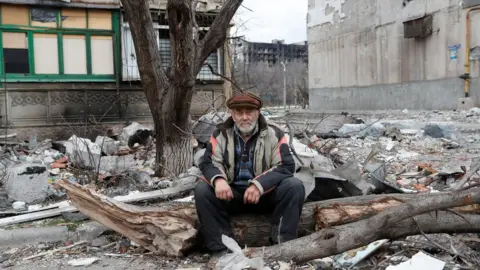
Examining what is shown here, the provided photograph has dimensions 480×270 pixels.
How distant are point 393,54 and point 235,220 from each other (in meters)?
18.3

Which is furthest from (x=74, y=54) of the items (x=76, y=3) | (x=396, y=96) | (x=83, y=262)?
(x=396, y=96)

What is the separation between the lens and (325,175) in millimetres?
4465

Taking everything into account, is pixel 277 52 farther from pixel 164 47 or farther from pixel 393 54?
pixel 164 47

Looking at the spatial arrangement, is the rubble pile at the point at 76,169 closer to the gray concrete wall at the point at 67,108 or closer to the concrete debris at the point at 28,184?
the concrete debris at the point at 28,184

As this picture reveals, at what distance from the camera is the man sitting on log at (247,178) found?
3.49m

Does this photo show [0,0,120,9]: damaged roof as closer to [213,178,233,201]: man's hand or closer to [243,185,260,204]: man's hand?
[213,178,233,201]: man's hand

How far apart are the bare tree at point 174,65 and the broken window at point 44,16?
617 cm

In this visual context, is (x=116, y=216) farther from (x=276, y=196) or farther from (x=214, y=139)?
(x=276, y=196)

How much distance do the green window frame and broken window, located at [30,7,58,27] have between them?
72 mm

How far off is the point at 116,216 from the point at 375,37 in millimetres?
19590

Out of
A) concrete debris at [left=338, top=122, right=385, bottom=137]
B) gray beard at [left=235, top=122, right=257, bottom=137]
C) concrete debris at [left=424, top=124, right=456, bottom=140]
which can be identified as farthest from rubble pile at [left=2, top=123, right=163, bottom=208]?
concrete debris at [left=424, top=124, right=456, bottom=140]

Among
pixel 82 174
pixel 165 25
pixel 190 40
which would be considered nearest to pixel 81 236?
pixel 82 174

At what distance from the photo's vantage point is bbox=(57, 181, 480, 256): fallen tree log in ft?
11.9

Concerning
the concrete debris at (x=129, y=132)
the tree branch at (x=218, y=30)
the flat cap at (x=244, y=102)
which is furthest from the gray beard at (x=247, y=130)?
the concrete debris at (x=129, y=132)
